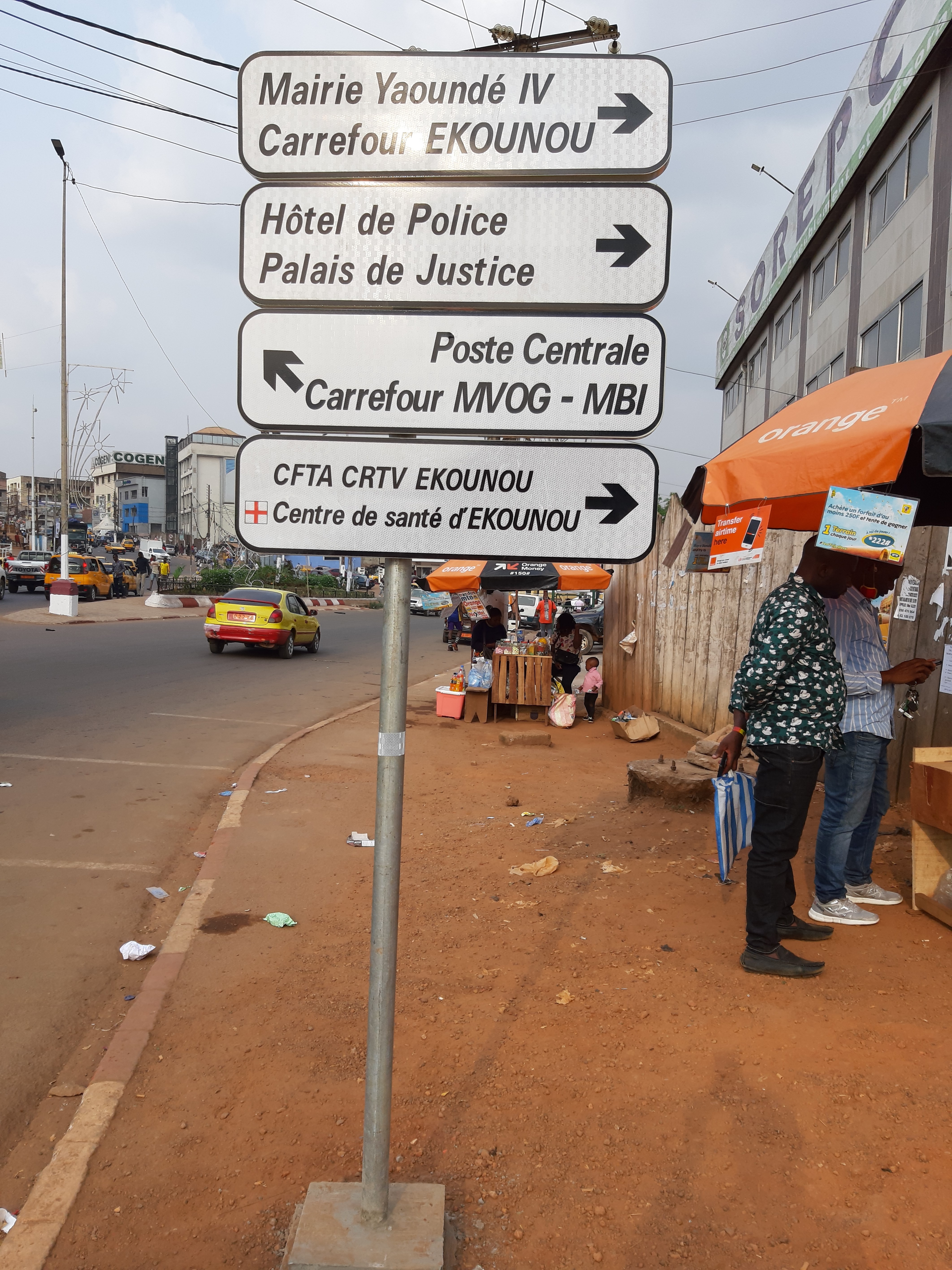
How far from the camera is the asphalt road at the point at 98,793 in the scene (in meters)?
4.10

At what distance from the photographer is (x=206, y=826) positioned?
6957mm

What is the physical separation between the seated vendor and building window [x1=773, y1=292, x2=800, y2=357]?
20.5 metres

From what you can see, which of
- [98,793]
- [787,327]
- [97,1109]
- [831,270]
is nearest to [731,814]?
[97,1109]

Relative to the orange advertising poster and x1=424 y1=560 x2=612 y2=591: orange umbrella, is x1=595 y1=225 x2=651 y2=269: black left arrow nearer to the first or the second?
the orange advertising poster

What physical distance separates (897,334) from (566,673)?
12.5 metres

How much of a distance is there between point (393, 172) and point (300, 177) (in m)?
0.24

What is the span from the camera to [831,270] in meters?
26.8

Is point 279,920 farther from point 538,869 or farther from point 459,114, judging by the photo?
point 459,114

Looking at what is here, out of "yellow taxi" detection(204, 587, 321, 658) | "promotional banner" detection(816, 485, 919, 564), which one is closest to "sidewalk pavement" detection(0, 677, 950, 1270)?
"promotional banner" detection(816, 485, 919, 564)

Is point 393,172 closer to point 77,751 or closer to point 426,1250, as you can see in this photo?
point 426,1250

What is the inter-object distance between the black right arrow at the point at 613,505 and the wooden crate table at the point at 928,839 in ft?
10.3

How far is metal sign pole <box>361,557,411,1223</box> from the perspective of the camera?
228cm

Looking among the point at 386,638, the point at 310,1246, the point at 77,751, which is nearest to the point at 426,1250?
the point at 310,1246

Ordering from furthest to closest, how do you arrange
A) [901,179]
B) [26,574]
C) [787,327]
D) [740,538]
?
[26,574], [787,327], [901,179], [740,538]
